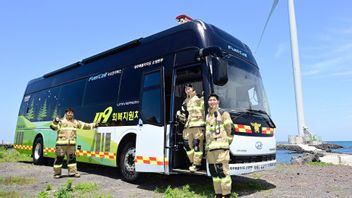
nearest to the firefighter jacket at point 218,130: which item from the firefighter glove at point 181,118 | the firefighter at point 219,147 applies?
the firefighter at point 219,147

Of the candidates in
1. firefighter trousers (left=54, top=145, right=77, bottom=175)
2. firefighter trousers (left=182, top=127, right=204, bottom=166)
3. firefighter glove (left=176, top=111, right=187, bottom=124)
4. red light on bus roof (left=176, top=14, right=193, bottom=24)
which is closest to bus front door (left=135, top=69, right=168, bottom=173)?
firefighter glove (left=176, top=111, right=187, bottom=124)

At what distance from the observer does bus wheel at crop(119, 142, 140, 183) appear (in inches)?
278

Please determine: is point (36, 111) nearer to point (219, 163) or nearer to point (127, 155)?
point (127, 155)

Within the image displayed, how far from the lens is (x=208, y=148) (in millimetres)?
5117

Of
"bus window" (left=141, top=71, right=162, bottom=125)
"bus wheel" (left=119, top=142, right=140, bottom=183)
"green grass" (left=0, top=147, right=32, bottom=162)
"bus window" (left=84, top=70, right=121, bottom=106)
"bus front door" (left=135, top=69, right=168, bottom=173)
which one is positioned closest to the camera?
"bus front door" (left=135, top=69, right=168, bottom=173)

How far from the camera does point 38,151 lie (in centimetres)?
1162

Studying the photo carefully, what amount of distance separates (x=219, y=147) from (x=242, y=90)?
172cm

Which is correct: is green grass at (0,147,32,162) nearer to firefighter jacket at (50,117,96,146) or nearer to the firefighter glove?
firefighter jacket at (50,117,96,146)

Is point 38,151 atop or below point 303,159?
atop

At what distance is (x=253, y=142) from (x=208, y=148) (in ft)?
3.73

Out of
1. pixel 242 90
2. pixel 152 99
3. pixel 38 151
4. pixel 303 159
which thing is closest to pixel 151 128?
pixel 152 99

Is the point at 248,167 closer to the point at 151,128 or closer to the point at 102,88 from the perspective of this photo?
the point at 151,128

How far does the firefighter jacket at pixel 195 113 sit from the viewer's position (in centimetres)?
568

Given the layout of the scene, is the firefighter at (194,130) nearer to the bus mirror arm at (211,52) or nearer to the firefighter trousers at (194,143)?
the firefighter trousers at (194,143)
